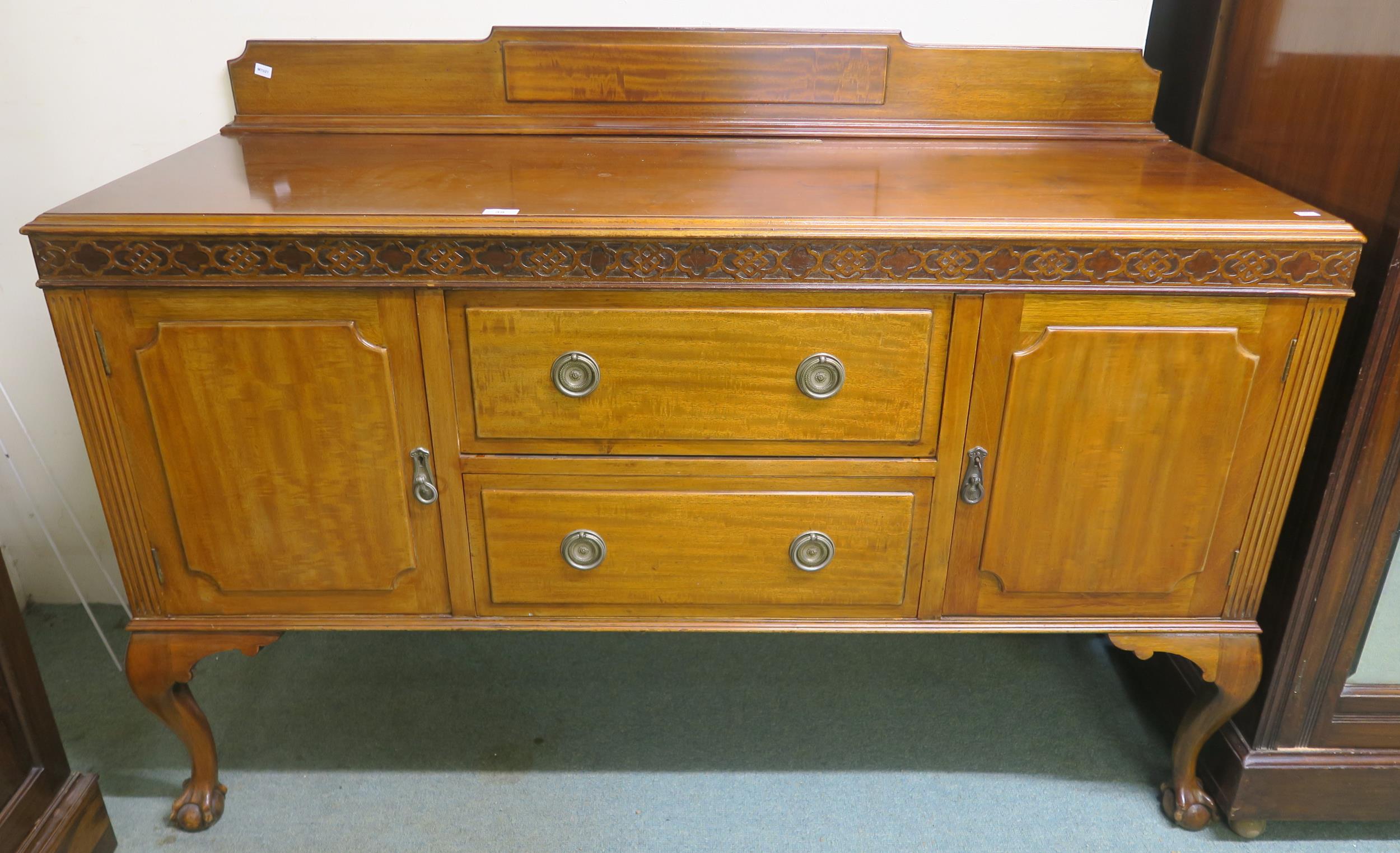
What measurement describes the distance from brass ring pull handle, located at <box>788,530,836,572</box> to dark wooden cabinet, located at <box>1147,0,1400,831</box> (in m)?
0.57

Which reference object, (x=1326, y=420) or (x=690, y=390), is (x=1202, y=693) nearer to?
(x=1326, y=420)

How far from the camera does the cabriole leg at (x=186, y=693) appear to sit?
1.15 m

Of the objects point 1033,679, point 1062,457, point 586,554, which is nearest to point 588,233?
point 586,554

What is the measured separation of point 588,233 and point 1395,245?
2.67 feet

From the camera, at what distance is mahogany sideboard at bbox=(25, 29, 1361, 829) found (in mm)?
949

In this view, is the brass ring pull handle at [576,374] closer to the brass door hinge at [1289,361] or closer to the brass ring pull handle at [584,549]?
the brass ring pull handle at [584,549]

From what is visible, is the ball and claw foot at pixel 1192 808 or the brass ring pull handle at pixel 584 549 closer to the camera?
A: the brass ring pull handle at pixel 584 549

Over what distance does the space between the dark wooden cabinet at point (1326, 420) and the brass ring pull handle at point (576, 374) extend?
2.70 ft

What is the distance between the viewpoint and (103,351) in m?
0.99

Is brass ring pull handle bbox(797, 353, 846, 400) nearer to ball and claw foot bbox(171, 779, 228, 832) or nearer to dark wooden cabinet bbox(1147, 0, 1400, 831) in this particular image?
dark wooden cabinet bbox(1147, 0, 1400, 831)

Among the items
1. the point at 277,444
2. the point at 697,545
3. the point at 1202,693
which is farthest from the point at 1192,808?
the point at 277,444

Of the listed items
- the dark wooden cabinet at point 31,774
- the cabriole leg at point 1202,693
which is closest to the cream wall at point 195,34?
the dark wooden cabinet at point 31,774

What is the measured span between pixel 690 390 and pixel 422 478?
32 centimetres

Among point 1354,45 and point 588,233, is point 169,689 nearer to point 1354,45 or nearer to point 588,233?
point 588,233
